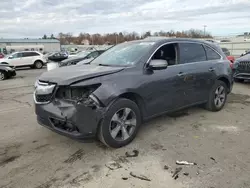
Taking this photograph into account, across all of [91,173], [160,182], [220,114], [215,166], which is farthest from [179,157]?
[220,114]

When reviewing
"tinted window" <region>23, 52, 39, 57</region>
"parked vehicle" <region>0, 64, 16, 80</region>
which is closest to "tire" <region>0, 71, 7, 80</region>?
"parked vehicle" <region>0, 64, 16, 80</region>

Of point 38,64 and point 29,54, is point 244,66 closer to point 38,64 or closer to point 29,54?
point 38,64

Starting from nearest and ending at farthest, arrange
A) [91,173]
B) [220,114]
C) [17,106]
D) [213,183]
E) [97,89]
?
[213,183] < [91,173] < [97,89] < [220,114] < [17,106]

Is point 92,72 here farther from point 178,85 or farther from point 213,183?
point 213,183

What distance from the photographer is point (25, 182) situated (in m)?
2.78

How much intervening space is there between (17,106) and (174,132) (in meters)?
4.49

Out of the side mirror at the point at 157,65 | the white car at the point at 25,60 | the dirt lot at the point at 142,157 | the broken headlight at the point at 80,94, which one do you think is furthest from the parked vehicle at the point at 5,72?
the side mirror at the point at 157,65

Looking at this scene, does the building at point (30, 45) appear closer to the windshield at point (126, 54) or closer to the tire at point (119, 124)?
the windshield at point (126, 54)

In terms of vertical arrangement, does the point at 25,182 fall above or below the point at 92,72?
below

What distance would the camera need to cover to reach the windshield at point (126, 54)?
13.2 feet

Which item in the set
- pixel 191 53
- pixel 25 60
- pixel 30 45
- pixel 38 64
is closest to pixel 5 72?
Result: pixel 25 60

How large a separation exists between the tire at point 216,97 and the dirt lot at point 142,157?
15.6 inches

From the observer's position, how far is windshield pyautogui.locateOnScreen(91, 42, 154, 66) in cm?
402

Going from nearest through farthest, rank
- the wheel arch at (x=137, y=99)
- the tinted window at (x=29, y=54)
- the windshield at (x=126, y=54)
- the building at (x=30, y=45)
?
1. the wheel arch at (x=137, y=99)
2. the windshield at (x=126, y=54)
3. the tinted window at (x=29, y=54)
4. the building at (x=30, y=45)
